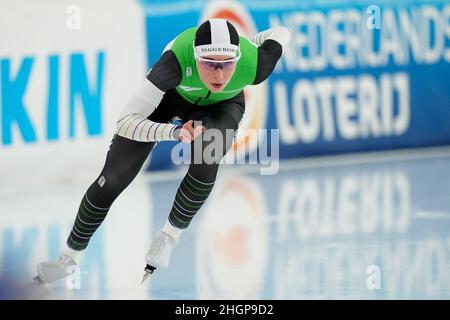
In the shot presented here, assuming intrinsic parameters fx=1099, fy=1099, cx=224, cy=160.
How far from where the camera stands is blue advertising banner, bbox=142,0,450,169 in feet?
36.1

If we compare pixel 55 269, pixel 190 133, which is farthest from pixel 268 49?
pixel 55 269

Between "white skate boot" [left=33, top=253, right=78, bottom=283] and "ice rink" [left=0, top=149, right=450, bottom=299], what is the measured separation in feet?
0.21

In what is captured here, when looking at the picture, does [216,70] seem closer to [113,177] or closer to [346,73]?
[113,177]

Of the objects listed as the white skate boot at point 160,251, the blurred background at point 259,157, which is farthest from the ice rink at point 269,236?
the white skate boot at point 160,251

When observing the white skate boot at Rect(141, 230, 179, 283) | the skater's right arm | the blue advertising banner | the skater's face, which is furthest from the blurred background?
the skater's face

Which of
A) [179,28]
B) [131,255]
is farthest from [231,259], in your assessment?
[179,28]

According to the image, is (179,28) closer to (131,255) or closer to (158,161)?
(158,161)

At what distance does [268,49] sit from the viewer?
625 centimetres

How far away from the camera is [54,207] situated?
9.06 metres

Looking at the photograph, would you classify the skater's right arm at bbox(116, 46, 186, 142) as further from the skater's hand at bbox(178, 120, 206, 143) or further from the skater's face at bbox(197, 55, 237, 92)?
the skater's hand at bbox(178, 120, 206, 143)

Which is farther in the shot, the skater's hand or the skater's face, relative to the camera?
the skater's face

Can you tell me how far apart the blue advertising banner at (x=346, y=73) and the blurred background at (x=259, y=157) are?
0.01 meters

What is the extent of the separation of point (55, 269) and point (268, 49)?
1.72 meters

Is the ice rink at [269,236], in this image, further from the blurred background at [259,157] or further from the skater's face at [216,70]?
the skater's face at [216,70]
